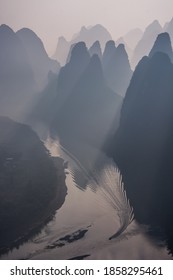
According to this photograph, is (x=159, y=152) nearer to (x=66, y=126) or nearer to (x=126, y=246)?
(x=126, y=246)

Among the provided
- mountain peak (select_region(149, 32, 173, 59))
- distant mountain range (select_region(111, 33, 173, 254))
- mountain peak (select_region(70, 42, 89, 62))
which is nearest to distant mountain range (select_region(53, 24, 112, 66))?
mountain peak (select_region(70, 42, 89, 62))

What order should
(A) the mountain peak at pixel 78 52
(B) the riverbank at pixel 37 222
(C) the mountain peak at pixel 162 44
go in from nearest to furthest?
(B) the riverbank at pixel 37 222, (C) the mountain peak at pixel 162 44, (A) the mountain peak at pixel 78 52

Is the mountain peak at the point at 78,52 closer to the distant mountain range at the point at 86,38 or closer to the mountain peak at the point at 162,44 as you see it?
the mountain peak at the point at 162,44

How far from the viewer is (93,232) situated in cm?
2214

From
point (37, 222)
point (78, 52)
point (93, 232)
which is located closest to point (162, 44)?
point (78, 52)

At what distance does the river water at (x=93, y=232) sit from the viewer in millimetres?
19703

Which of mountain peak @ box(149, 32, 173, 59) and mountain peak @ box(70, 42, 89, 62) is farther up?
mountain peak @ box(149, 32, 173, 59)

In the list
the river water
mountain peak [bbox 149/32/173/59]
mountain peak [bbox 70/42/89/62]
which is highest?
mountain peak [bbox 149/32/173/59]

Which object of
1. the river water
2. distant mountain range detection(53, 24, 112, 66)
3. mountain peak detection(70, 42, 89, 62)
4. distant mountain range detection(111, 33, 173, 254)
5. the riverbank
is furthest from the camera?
distant mountain range detection(53, 24, 112, 66)

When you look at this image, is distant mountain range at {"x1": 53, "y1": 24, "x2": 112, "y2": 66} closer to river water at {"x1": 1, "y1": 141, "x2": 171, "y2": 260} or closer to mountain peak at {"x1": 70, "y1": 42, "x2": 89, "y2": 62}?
mountain peak at {"x1": 70, "y1": 42, "x2": 89, "y2": 62}

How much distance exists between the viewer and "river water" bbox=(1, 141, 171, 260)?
19.7 m

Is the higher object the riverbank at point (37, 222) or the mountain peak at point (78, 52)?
the mountain peak at point (78, 52)

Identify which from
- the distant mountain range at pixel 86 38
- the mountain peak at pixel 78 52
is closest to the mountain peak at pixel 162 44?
the mountain peak at pixel 78 52
